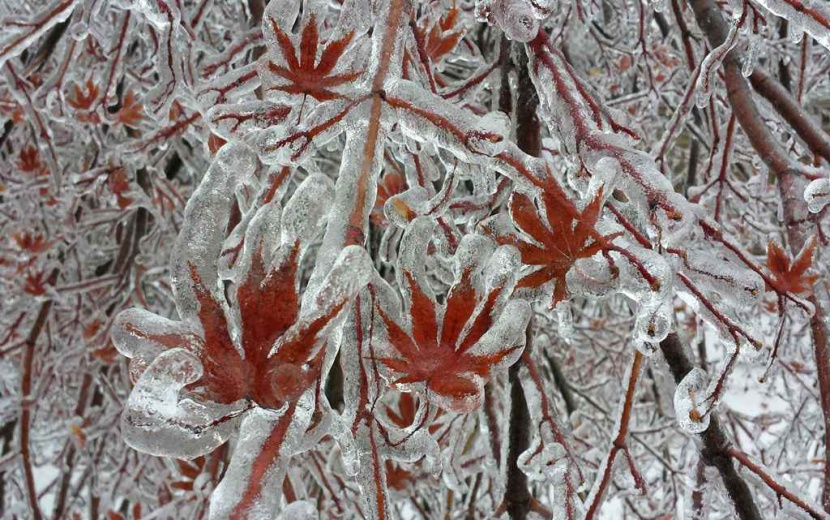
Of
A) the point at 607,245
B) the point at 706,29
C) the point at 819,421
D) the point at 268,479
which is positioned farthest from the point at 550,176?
the point at 819,421

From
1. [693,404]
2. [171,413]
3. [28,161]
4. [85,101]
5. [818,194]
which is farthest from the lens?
[28,161]

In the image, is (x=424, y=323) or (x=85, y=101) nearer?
(x=424, y=323)

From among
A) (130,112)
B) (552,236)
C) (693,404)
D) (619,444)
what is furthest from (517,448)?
(130,112)

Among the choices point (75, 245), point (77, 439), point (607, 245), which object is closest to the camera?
point (607, 245)

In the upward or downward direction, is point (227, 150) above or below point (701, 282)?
below

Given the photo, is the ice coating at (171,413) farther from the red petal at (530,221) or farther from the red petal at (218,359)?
the red petal at (530,221)

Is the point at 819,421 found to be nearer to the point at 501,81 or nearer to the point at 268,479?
the point at 501,81

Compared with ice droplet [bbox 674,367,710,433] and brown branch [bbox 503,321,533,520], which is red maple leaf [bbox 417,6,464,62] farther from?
ice droplet [bbox 674,367,710,433]

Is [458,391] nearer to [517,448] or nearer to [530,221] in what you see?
[530,221]
